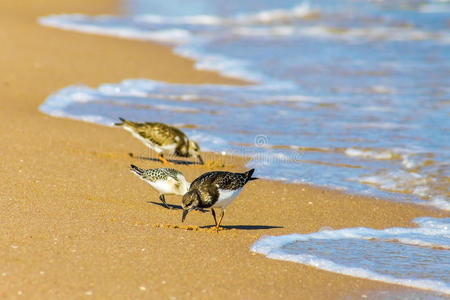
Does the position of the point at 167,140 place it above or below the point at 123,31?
below

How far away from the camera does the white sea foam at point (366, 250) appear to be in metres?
5.98

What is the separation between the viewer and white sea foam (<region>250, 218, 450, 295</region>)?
598 centimetres

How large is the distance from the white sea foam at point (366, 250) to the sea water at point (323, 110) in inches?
0.7

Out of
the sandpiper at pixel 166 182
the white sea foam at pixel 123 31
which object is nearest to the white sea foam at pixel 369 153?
the sandpiper at pixel 166 182

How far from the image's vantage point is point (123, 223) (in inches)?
269

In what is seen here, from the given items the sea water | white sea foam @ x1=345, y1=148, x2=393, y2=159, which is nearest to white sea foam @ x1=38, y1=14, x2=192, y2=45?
the sea water

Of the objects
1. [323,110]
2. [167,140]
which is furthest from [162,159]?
[323,110]

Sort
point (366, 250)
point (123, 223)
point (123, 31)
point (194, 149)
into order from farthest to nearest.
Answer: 1. point (123, 31)
2. point (194, 149)
3. point (123, 223)
4. point (366, 250)

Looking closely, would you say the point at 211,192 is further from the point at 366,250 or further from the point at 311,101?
the point at 311,101

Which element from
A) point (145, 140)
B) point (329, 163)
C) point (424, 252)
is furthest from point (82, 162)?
point (424, 252)

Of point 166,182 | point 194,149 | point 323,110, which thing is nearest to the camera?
point 166,182

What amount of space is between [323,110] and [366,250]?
6.95m

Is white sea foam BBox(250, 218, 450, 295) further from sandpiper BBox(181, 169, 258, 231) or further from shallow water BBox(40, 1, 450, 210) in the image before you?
shallow water BBox(40, 1, 450, 210)

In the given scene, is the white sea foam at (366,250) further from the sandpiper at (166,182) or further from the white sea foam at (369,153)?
the white sea foam at (369,153)
